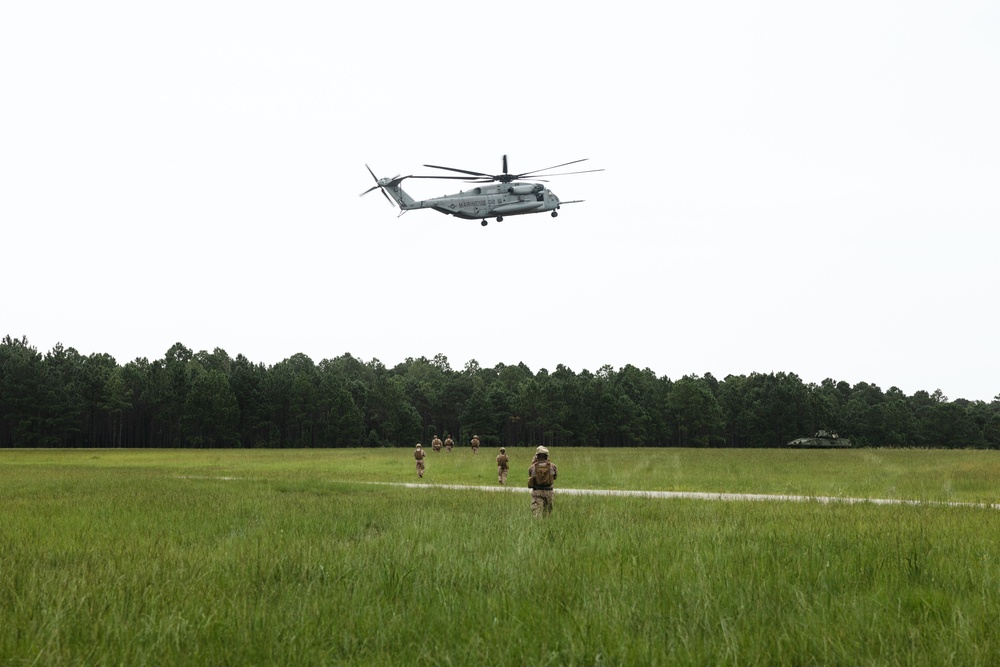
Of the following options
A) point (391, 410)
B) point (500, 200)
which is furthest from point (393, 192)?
point (391, 410)

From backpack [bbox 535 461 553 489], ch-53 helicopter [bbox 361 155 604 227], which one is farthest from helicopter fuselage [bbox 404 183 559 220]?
backpack [bbox 535 461 553 489]

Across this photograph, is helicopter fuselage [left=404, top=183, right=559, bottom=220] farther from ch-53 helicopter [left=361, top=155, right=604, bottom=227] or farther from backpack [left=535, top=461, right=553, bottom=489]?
backpack [left=535, top=461, right=553, bottom=489]

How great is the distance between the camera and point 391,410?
5384 inches

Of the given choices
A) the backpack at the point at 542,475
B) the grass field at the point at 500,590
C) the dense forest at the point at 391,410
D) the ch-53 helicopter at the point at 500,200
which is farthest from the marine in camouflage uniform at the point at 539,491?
the dense forest at the point at 391,410

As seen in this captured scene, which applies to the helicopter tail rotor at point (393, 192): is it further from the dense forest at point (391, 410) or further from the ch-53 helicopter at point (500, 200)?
the dense forest at point (391, 410)

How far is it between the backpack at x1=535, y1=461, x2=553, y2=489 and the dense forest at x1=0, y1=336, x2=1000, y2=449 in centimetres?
10854

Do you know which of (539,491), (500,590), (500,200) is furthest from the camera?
(500,200)

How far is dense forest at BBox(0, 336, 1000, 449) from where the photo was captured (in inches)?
4557

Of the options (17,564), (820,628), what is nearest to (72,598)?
(17,564)

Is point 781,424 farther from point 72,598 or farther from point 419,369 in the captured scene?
point 72,598

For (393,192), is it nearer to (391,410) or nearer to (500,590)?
(500,590)

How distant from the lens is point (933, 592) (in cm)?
689

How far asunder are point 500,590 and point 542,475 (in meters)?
8.07

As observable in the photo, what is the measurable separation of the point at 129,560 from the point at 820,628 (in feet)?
23.4
